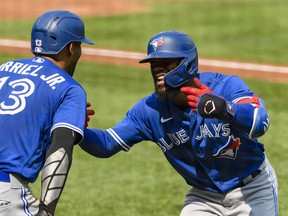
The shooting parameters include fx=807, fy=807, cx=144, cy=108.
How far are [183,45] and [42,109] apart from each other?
1.32 m

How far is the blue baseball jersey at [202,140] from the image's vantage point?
589 cm

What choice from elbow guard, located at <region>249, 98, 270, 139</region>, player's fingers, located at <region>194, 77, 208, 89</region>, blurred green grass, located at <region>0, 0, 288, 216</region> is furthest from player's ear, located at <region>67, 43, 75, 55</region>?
blurred green grass, located at <region>0, 0, 288, 216</region>

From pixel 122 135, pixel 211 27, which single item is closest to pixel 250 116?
pixel 122 135

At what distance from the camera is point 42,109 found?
5078 mm

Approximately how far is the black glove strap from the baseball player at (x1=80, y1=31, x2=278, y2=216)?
23 cm

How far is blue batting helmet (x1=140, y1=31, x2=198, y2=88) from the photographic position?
18.9 ft

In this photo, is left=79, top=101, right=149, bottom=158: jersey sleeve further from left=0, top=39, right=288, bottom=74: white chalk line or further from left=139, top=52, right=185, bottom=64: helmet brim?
left=0, top=39, right=288, bottom=74: white chalk line

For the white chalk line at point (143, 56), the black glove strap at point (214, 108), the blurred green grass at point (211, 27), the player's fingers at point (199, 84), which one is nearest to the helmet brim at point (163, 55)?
the player's fingers at point (199, 84)

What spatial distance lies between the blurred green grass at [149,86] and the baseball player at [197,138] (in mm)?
2525

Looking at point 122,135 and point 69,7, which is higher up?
point 122,135

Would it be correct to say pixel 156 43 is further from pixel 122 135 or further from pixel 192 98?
pixel 122 135

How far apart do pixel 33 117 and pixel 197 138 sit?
140 cm

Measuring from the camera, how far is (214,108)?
5.37 m

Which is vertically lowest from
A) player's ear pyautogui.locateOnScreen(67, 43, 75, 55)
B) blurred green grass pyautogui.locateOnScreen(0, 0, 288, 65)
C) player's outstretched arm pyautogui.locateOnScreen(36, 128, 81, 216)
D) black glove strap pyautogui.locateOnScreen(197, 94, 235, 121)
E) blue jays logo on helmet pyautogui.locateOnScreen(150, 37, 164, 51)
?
blurred green grass pyautogui.locateOnScreen(0, 0, 288, 65)
